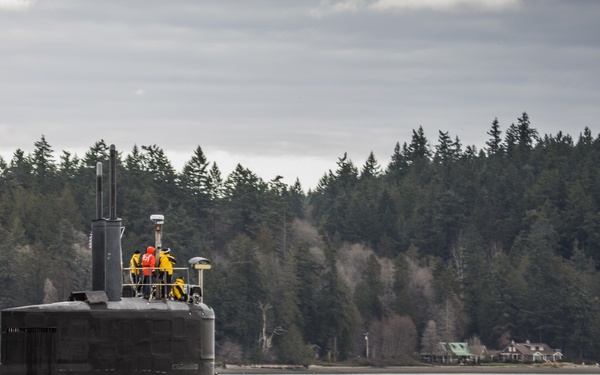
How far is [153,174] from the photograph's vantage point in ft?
618

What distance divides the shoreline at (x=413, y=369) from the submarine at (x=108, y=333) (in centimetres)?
12760

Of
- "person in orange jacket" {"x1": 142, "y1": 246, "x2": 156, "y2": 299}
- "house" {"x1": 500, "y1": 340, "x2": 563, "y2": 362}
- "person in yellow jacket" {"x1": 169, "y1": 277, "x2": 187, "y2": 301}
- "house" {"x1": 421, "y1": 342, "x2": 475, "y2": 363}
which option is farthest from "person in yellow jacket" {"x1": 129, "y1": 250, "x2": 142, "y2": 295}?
"house" {"x1": 500, "y1": 340, "x2": 563, "y2": 362}

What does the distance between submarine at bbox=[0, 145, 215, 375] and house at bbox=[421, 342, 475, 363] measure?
15255 centimetres

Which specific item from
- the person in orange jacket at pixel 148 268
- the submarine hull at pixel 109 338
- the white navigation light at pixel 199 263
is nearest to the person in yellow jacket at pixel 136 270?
the person in orange jacket at pixel 148 268

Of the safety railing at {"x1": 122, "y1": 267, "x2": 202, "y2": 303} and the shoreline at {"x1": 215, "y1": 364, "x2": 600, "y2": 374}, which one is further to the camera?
the shoreline at {"x1": 215, "y1": 364, "x2": 600, "y2": 374}

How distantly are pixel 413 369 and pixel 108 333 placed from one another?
147112 millimetres

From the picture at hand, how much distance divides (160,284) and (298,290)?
143649 millimetres

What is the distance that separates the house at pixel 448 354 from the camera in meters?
176

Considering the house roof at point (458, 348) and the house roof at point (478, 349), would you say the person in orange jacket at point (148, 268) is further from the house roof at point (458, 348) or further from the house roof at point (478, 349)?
the house roof at point (478, 349)

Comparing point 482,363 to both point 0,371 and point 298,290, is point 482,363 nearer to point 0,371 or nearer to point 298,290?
point 298,290

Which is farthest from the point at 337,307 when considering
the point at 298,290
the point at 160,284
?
the point at 160,284

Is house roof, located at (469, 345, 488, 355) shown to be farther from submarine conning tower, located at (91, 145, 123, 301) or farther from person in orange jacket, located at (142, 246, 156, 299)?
submarine conning tower, located at (91, 145, 123, 301)

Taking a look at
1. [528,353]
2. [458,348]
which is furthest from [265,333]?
[528,353]

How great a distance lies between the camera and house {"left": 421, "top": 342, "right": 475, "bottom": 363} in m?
176
